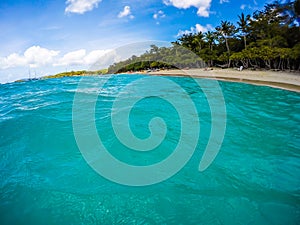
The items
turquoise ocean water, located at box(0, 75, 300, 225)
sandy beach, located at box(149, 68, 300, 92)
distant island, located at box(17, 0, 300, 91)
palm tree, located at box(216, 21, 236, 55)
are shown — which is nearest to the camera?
turquoise ocean water, located at box(0, 75, 300, 225)

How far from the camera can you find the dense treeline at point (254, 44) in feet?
75.0

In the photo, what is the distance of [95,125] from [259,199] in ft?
14.1

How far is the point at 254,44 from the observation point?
28.1 m

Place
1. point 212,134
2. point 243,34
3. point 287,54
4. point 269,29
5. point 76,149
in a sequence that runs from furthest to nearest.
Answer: point 243,34 → point 269,29 → point 287,54 → point 212,134 → point 76,149

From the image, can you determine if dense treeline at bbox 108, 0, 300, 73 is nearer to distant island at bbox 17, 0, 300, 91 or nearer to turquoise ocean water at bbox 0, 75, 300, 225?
distant island at bbox 17, 0, 300, 91

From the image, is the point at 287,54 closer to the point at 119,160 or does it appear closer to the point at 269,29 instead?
the point at 269,29

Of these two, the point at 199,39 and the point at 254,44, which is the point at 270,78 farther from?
the point at 199,39

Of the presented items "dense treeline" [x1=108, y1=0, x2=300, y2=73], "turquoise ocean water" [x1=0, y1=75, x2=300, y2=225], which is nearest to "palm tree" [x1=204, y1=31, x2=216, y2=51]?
"dense treeline" [x1=108, y1=0, x2=300, y2=73]

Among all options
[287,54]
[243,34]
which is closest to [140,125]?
[287,54]

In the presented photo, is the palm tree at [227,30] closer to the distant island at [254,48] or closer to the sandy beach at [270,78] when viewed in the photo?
the distant island at [254,48]

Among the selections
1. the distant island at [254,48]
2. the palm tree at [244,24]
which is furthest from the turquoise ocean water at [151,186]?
the palm tree at [244,24]

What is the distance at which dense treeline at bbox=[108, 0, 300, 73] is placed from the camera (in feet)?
75.0

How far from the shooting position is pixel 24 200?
2707mm

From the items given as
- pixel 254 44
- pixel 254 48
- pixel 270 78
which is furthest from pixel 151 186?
pixel 254 44
